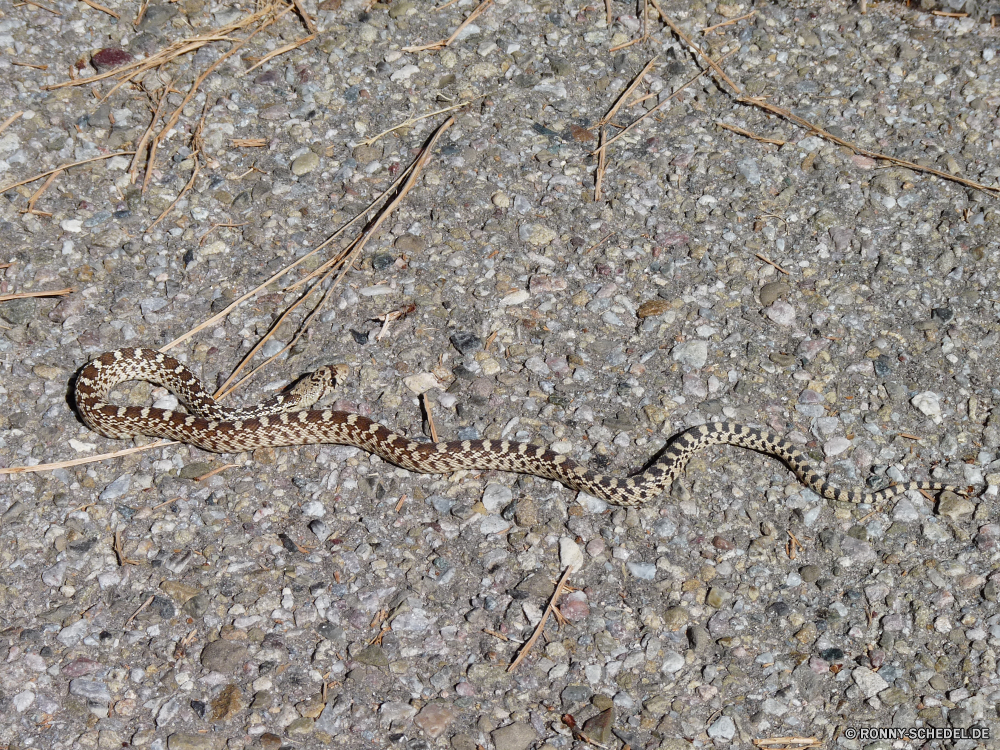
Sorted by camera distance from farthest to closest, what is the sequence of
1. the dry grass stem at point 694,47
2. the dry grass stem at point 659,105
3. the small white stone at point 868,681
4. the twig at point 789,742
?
the dry grass stem at point 694,47
the dry grass stem at point 659,105
the small white stone at point 868,681
the twig at point 789,742

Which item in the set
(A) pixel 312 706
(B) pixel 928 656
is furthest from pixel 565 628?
(B) pixel 928 656

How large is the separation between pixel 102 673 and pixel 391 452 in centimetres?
227

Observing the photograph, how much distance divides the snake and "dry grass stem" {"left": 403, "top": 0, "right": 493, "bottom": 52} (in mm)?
3909

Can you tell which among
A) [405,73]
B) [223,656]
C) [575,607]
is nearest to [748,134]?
[405,73]

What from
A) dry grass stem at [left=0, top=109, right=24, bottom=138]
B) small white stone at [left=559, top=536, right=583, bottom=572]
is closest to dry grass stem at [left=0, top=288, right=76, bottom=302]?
dry grass stem at [left=0, top=109, right=24, bottom=138]

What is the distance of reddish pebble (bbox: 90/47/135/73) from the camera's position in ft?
27.3

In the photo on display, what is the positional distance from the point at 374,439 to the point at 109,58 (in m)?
5.09

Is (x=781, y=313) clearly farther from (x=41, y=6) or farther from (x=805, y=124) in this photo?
(x=41, y=6)

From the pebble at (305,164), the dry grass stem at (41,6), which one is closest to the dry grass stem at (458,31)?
the pebble at (305,164)

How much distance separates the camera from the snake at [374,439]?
5.96 metres

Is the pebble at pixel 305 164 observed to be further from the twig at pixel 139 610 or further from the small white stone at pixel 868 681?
the small white stone at pixel 868 681

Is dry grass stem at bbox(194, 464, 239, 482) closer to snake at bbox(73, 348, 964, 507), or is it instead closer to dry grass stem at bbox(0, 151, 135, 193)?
snake at bbox(73, 348, 964, 507)

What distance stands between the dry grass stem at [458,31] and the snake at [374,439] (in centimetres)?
391

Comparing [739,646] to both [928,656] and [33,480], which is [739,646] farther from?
[33,480]
